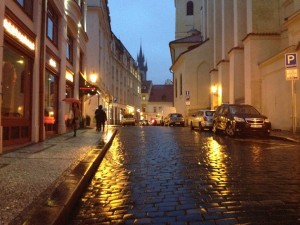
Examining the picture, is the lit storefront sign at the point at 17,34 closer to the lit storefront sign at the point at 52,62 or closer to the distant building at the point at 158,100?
the lit storefront sign at the point at 52,62

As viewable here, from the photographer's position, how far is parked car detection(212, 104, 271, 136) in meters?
18.8

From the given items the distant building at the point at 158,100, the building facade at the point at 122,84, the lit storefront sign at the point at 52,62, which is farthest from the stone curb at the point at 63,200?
the distant building at the point at 158,100

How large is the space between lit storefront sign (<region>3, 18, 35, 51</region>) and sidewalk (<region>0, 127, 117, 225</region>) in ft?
11.3

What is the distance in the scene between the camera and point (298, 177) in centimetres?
730

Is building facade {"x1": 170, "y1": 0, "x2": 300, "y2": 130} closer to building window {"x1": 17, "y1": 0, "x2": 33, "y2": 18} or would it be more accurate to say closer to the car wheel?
the car wheel

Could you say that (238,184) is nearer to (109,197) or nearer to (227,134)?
(109,197)

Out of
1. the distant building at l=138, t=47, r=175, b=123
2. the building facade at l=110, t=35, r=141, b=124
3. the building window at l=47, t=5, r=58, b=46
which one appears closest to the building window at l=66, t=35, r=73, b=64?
the building window at l=47, t=5, r=58, b=46

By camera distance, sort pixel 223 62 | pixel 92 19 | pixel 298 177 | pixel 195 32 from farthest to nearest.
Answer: pixel 195 32 < pixel 92 19 < pixel 223 62 < pixel 298 177

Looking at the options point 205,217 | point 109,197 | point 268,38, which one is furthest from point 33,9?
point 268,38

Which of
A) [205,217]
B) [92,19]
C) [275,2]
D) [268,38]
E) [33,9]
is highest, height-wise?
[92,19]

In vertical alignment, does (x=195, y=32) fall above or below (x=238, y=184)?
above

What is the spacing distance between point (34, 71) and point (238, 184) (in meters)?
9.27

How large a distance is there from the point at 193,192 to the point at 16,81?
27.4 ft

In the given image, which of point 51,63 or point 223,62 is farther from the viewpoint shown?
point 223,62
